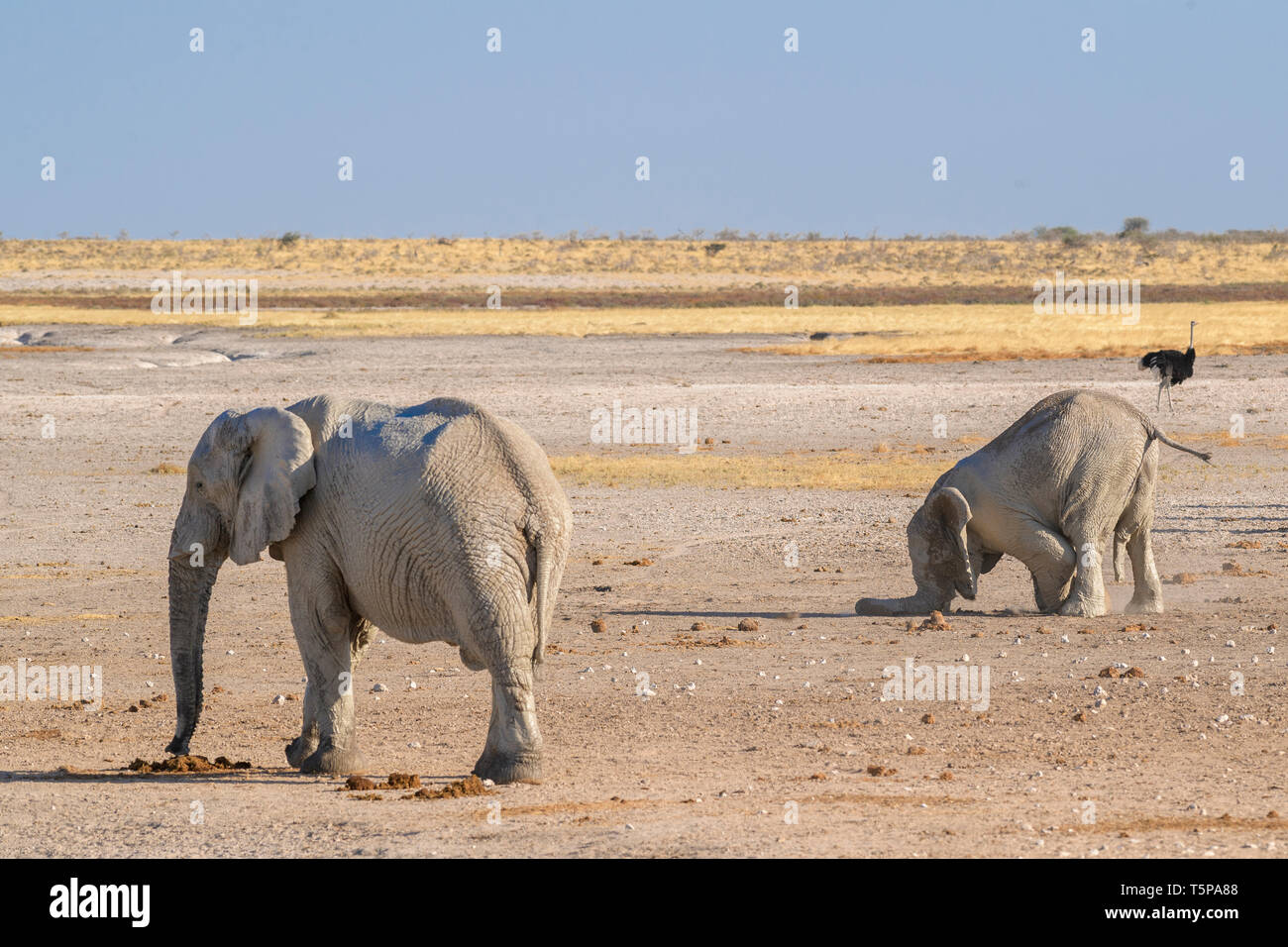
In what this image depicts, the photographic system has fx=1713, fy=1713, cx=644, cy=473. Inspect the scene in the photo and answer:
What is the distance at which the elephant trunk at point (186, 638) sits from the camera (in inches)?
363

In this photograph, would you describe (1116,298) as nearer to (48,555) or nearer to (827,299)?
(827,299)

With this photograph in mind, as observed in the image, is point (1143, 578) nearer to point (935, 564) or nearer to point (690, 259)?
point (935, 564)

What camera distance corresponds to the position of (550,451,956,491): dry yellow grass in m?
21.2

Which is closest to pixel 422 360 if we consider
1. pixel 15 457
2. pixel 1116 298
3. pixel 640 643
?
pixel 15 457

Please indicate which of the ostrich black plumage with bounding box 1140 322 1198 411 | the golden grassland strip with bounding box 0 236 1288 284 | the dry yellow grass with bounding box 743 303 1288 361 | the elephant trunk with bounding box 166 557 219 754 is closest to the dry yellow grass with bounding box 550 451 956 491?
the ostrich black plumage with bounding box 1140 322 1198 411

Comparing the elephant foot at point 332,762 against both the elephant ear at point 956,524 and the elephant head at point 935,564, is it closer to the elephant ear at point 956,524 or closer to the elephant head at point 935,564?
the elephant head at point 935,564

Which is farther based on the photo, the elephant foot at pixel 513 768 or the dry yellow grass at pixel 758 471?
the dry yellow grass at pixel 758 471

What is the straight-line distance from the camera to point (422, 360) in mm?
36062

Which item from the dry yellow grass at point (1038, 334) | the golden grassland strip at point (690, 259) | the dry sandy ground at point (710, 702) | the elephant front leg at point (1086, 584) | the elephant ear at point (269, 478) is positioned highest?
the golden grassland strip at point (690, 259)

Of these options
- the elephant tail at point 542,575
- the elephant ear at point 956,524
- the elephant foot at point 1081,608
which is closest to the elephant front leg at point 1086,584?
the elephant foot at point 1081,608

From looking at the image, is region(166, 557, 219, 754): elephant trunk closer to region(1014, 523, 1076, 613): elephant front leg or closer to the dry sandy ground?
the dry sandy ground

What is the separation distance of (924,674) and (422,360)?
25887 mm
